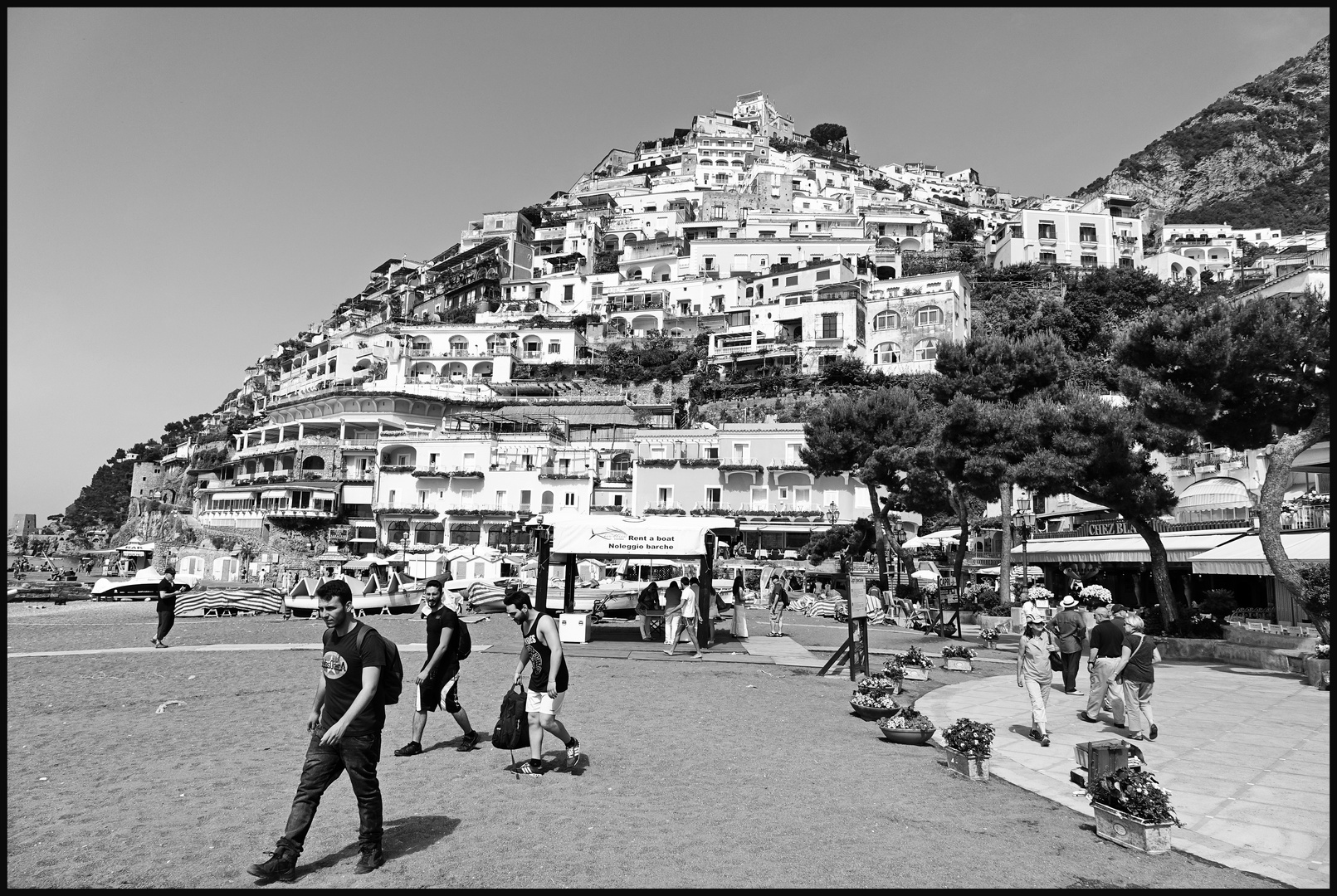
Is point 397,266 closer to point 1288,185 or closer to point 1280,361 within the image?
point 1280,361

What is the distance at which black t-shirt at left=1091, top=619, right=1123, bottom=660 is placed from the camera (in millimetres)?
9531

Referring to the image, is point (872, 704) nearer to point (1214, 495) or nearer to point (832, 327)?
point (1214, 495)

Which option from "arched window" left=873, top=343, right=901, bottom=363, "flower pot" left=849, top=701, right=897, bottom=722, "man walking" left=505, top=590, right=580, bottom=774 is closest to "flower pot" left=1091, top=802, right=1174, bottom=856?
"flower pot" left=849, top=701, right=897, bottom=722

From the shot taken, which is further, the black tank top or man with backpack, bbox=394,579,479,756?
man with backpack, bbox=394,579,479,756

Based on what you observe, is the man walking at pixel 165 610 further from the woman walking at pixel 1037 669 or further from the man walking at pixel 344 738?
the woman walking at pixel 1037 669

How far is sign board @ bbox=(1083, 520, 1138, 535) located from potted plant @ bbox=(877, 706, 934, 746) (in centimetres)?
2276

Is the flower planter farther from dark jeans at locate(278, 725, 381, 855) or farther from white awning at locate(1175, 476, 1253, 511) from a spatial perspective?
white awning at locate(1175, 476, 1253, 511)

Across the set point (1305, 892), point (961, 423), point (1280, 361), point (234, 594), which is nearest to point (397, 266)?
point (234, 594)

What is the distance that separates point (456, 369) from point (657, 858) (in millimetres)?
70298

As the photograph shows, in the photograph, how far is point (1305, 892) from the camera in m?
4.81

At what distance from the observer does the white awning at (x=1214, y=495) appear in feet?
93.8

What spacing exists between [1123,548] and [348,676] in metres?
25.9

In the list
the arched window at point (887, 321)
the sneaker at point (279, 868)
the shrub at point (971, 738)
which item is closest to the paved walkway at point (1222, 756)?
the shrub at point (971, 738)

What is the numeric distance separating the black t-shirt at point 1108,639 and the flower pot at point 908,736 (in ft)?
7.79
